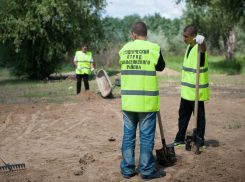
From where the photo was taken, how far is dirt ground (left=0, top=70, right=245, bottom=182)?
137 inches

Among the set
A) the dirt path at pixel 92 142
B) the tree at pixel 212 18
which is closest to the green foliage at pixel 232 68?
the tree at pixel 212 18

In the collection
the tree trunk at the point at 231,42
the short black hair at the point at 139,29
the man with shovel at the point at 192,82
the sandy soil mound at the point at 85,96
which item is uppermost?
the tree trunk at the point at 231,42

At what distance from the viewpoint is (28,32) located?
49.0 feet

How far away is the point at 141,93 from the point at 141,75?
228 millimetres

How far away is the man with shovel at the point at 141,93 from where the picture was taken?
10.4 feet

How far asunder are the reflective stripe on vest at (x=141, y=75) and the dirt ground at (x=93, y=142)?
3.33ft

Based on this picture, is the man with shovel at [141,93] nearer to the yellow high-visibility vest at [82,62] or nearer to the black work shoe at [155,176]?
Answer: the black work shoe at [155,176]

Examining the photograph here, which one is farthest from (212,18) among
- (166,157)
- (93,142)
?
(166,157)

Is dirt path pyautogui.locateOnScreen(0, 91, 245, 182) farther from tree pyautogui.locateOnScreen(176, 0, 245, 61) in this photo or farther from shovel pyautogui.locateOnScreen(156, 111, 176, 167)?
tree pyautogui.locateOnScreen(176, 0, 245, 61)

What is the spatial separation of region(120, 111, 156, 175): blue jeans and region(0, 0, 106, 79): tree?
42.2ft

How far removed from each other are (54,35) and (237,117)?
44.0 ft

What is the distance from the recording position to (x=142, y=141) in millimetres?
3271

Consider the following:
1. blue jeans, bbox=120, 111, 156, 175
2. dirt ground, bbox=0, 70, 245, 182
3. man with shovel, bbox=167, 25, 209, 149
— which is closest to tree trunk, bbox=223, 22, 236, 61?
dirt ground, bbox=0, 70, 245, 182

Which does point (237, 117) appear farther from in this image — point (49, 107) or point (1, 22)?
point (1, 22)
